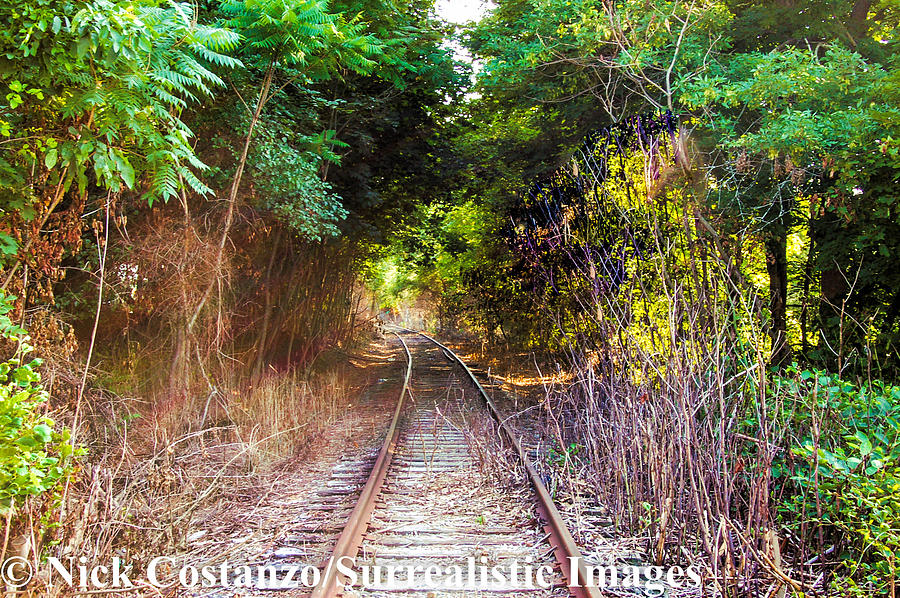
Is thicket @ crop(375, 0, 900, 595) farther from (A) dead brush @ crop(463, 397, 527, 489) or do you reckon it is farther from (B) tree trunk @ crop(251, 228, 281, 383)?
(B) tree trunk @ crop(251, 228, 281, 383)

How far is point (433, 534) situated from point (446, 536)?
100mm

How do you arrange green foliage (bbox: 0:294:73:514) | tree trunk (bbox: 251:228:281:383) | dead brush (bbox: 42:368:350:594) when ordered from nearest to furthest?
1. green foliage (bbox: 0:294:73:514)
2. dead brush (bbox: 42:368:350:594)
3. tree trunk (bbox: 251:228:281:383)

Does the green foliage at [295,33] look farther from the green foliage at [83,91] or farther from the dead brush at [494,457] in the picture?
the dead brush at [494,457]

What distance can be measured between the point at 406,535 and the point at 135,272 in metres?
4.24

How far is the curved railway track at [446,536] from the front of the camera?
3482mm

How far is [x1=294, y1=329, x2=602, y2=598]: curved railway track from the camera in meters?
3.48

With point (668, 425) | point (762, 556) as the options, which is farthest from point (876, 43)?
point (762, 556)

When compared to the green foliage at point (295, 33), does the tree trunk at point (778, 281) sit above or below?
below

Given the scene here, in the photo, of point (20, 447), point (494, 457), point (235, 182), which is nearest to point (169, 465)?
point (20, 447)

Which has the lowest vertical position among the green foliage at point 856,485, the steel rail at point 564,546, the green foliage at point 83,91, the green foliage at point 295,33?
the steel rail at point 564,546

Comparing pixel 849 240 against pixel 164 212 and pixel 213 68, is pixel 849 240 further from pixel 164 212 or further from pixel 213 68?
pixel 164 212

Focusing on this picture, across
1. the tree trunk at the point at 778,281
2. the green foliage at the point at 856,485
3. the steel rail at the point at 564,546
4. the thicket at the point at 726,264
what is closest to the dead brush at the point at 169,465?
the steel rail at the point at 564,546

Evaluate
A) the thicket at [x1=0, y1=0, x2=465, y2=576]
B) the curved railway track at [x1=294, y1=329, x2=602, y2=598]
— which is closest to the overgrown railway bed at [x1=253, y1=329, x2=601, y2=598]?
the curved railway track at [x1=294, y1=329, x2=602, y2=598]

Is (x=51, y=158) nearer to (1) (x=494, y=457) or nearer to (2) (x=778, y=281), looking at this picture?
(1) (x=494, y=457)
